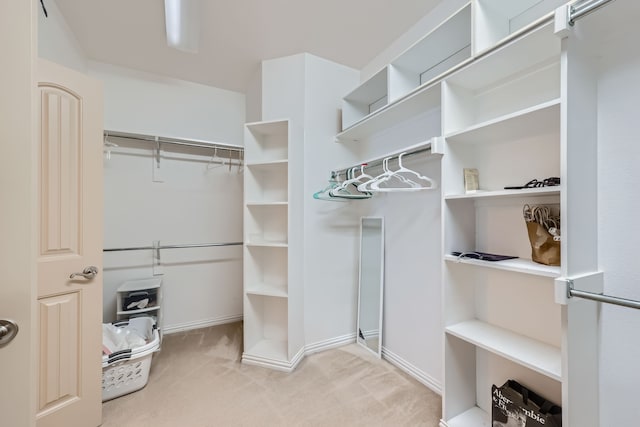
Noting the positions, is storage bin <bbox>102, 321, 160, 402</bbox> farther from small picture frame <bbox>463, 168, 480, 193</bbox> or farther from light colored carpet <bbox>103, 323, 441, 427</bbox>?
small picture frame <bbox>463, 168, 480, 193</bbox>

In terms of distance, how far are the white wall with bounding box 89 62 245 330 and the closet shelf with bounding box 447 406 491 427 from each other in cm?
247

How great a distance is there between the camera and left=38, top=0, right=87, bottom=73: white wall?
183cm

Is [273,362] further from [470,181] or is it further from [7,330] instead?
[470,181]

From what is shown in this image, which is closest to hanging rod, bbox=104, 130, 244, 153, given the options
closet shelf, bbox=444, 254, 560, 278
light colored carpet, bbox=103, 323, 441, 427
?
light colored carpet, bbox=103, 323, 441, 427

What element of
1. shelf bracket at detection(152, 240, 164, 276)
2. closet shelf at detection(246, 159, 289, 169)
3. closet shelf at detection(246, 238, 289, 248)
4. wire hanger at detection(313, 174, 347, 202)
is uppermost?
closet shelf at detection(246, 159, 289, 169)

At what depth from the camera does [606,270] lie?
3.80 ft

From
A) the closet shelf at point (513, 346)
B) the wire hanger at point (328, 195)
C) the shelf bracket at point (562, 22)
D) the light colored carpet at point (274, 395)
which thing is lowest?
the light colored carpet at point (274, 395)

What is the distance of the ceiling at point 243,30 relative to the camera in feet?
6.44

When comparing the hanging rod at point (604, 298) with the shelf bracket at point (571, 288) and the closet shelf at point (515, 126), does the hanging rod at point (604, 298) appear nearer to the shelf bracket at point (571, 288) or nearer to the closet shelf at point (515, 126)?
the shelf bracket at point (571, 288)

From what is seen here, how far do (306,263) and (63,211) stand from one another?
1.68 m

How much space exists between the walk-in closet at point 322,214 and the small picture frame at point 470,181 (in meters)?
0.01

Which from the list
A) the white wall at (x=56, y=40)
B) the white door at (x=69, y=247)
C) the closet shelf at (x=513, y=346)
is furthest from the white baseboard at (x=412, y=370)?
the white wall at (x=56, y=40)

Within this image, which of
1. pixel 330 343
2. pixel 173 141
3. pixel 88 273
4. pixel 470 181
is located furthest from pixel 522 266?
pixel 173 141

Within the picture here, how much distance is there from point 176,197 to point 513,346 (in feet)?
10.3
